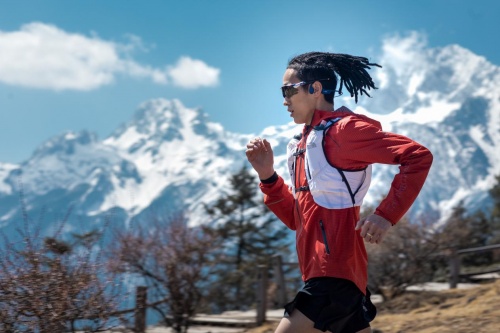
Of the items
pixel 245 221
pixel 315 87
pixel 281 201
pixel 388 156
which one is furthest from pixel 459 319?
pixel 245 221

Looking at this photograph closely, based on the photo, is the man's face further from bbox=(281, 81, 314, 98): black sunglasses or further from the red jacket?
the red jacket

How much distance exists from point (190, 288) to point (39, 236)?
5875 mm

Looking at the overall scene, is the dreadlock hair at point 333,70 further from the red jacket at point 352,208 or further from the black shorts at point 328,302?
the black shorts at point 328,302

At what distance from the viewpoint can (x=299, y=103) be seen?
3098 mm

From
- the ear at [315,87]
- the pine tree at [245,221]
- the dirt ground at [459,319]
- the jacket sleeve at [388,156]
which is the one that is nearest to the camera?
the jacket sleeve at [388,156]

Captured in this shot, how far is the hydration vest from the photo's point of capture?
111 inches

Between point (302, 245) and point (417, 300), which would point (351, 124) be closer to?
point (302, 245)

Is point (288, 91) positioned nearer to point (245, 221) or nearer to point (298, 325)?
point (298, 325)

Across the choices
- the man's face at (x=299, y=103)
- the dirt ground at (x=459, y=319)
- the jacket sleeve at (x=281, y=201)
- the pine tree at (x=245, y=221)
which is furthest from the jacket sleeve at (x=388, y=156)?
the pine tree at (x=245, y=221)

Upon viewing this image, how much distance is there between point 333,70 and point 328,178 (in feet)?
1.87

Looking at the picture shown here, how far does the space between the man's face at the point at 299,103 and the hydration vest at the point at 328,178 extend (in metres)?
0.16

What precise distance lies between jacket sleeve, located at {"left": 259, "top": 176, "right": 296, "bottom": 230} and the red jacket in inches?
10.5

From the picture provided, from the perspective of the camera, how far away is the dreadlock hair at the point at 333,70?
312 centimetres

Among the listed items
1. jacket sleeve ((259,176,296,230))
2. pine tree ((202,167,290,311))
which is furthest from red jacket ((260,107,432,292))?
pine tree ((202,167,290,311))
